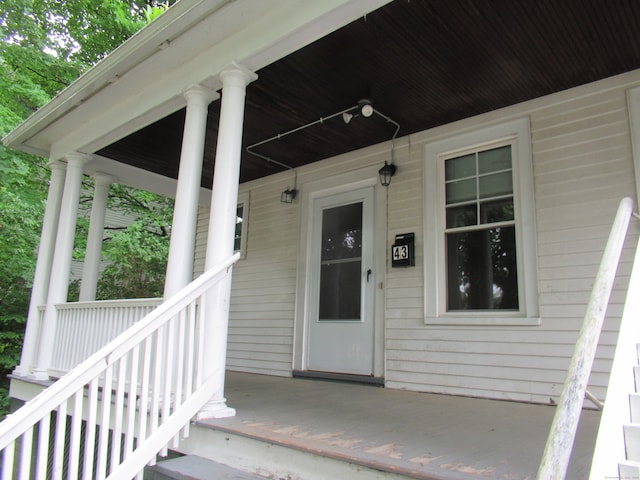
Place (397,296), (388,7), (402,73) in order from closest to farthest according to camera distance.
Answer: (388,7), (402,73), (397,296)

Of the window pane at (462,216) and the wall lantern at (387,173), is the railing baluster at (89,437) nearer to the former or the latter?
the window pane at (462,216)

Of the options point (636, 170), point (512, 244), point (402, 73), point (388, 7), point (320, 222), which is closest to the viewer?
point (388, 7)

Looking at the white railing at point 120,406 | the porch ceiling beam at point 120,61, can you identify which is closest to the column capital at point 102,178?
the porch ceiling beam at point 120,61

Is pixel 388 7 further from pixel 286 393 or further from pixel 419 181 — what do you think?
pixel 286 393

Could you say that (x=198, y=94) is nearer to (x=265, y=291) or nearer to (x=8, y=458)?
(x=8, y=458)

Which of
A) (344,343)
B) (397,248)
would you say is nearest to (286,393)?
(344,343)

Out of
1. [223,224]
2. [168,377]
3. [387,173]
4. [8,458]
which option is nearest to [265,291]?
[387,173]

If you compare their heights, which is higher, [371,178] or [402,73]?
[402,73]

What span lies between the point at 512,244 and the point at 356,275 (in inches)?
62.9

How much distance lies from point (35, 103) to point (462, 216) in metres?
8.00

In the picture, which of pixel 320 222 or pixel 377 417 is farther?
pixel 320 222

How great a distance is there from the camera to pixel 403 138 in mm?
4617

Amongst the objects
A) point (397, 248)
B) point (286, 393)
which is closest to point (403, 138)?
point (397, 248)

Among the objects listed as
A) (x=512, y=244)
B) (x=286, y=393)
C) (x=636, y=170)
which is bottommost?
(x=286, y=393)
